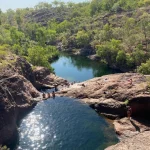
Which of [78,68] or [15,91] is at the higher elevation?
[15,91]

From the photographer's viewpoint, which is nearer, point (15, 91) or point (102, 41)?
point (15, 91)

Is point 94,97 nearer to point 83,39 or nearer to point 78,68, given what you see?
point 78,68

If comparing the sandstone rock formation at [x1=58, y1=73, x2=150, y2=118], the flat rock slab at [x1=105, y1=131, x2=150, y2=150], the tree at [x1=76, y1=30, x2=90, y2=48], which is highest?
the tree at [x1=76, y1=30, x2=90, y2=48]

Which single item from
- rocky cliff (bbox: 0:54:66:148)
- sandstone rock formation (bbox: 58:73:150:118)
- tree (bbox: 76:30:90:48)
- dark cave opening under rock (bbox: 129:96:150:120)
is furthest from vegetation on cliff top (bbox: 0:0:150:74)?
dark cave opening under rock (bbox: 129:96:150:120)

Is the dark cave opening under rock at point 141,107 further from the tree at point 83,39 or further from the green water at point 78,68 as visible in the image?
the tree at point 83,39

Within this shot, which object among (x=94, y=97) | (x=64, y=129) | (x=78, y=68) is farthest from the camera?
(x=78, y=68)

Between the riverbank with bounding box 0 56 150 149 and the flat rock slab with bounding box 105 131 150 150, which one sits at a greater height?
the riverbank with bounding box 0 56 150 149

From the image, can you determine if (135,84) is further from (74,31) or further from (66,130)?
(74,31)

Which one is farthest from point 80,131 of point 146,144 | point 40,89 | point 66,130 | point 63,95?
point 40,89

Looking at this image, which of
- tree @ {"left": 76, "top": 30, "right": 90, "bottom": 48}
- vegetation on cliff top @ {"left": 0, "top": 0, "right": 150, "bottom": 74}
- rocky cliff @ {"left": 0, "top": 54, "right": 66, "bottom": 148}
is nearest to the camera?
rocky cliff @ {"left": 0, "top": 54, "right": 66, "bottom": 148}

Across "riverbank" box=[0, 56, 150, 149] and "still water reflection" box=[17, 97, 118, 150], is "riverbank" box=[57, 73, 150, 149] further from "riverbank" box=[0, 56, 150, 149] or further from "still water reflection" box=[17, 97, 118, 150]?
"still water reflection" box=[17, 97, 118, 150]

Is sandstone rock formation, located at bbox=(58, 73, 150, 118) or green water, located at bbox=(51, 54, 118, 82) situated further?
green water, located at bbox=(51, 54, 118, 82)

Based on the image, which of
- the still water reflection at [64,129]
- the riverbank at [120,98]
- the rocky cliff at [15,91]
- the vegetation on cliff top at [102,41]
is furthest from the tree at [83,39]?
the still water reflection at [64,129]

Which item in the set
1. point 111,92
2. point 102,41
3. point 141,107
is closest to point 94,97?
point 111,92
